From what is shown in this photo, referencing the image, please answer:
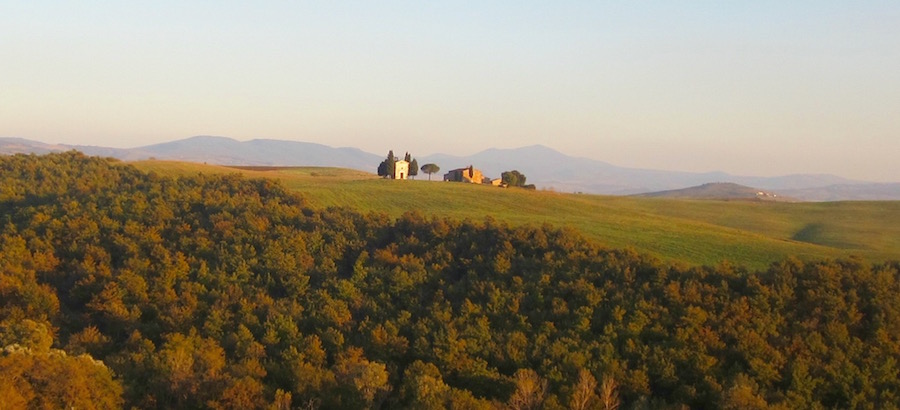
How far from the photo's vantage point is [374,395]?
22.9m

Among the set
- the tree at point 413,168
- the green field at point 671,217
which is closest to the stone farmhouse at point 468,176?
the tree at point 413,168

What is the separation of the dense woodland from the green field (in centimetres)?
Answer: 623

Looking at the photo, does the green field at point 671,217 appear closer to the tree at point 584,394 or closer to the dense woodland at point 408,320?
the dense woodland at point 408,320

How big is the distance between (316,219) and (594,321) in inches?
775

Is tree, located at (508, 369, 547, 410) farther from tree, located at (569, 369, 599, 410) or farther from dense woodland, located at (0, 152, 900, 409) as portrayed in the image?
tree, located at (569, 369, 599, 410)

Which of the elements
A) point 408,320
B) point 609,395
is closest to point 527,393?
point 609,395

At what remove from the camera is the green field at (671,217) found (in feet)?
122

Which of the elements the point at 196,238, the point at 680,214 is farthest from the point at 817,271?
the point at 680,214

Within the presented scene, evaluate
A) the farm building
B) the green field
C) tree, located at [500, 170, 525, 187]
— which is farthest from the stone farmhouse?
the green field

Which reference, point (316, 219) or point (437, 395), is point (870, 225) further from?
point (437, 395)

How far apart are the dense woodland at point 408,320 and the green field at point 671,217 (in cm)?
623

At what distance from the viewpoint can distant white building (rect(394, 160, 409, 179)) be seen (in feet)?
258

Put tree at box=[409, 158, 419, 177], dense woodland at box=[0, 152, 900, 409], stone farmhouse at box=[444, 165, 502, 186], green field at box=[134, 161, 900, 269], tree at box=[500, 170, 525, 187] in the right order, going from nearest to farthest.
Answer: dense woodland at box=[0, 152, 900, 409] < green field at box=[134, 161, 900, 269] < tree at box=[500, 170, 525, 187] < stone farmhouse at box=[444, 165, 502, 186] < tree at box=[409, 158, 419, 177]

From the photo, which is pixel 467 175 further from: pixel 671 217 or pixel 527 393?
pixel 527 393
